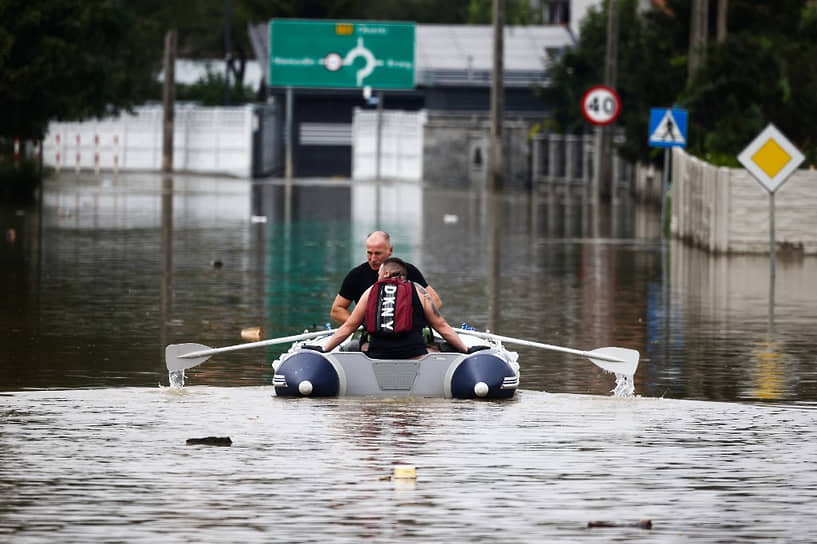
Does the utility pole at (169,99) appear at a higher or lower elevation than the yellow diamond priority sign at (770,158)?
higher

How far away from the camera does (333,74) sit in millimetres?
69688

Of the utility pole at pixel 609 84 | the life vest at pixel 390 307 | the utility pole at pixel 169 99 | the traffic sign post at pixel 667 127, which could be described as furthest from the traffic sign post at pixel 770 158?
the utility pole at pixel 169 99

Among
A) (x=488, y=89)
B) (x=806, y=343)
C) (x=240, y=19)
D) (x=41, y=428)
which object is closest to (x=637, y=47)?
(x=488, y=89)

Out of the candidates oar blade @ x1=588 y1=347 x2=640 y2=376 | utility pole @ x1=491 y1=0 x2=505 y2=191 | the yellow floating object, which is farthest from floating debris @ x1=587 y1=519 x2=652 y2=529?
utility pole @ x1=491 y1=0 x2=505 y2=191

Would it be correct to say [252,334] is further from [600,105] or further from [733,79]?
[600,105]

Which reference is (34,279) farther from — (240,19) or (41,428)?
(240,19)

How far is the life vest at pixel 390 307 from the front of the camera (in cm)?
1440

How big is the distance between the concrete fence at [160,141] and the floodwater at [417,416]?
40592 mm

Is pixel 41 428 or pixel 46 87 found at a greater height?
pixel 46 87

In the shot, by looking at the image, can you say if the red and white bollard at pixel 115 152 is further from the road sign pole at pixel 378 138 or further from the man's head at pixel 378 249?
the man's head at pixel 378 249

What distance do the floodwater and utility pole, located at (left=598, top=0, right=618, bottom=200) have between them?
A: 22.9m

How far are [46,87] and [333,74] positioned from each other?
23033 mm

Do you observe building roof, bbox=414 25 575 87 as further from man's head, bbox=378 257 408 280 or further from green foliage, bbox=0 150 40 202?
man's head, bbox=378 257 408 280

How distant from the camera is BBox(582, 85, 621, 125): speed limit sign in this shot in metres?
51.6
